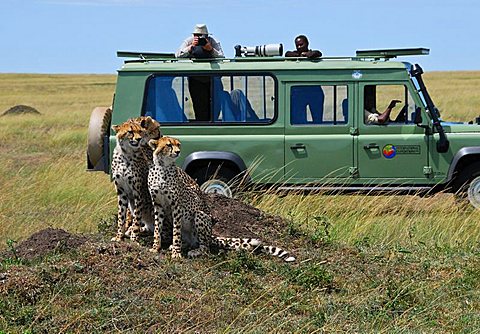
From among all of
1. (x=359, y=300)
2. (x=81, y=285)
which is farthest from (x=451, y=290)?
(x=81, y=285)

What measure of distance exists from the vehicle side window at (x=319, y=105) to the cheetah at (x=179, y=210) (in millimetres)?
2711

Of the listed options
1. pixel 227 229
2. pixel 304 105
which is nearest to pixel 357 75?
pixel 304 105

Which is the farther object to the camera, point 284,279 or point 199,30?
point 199,30

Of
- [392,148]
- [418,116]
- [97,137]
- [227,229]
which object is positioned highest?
[418,116]

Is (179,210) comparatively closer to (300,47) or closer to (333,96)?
(333,96)

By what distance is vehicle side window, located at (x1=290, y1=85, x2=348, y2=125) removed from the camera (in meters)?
9.96

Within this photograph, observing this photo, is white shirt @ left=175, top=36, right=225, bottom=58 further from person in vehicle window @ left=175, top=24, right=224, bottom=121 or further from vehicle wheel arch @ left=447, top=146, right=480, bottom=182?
vehicle wheel arch @ left=447, top=146, right=480, bottom=182

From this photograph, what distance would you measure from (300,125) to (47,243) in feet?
12.3

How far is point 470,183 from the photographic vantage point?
32.6 feet

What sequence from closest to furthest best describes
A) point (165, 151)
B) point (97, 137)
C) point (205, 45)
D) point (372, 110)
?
1. point (165, 151)
2. point (372, 110)
3. point (97, 137)
4. point (205, 45)

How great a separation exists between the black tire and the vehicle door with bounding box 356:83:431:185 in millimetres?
362

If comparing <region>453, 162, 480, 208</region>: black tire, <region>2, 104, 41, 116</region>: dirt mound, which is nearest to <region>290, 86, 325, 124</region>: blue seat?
<region>453, 162, 480, 208</region>: black tire

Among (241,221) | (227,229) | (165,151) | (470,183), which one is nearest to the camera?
(165,151)

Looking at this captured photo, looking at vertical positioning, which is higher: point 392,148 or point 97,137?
point 97,137
